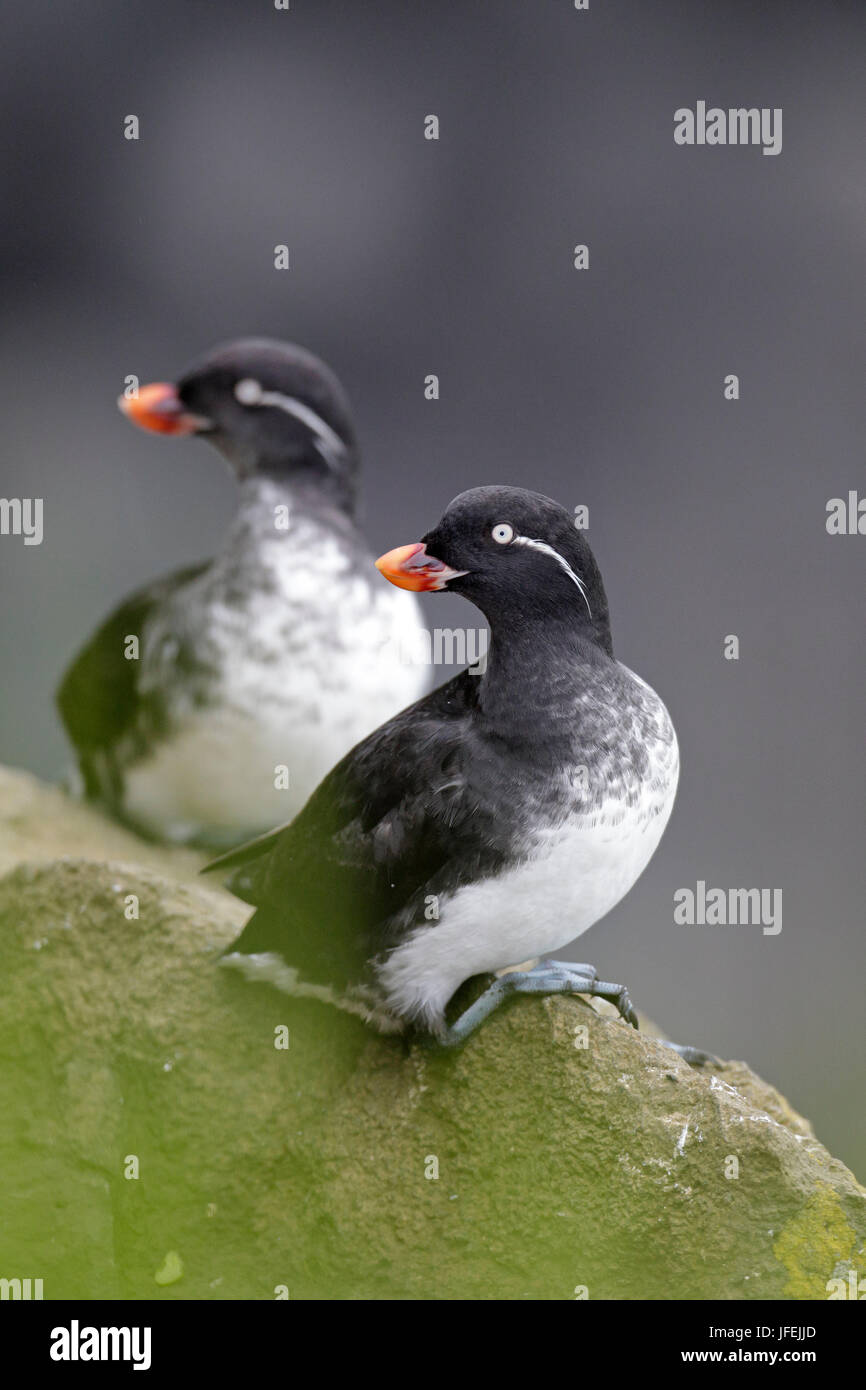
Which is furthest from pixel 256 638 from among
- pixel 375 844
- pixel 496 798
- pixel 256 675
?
pixel 496 798

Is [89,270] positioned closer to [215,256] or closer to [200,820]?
[215,256]

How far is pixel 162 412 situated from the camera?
264cm

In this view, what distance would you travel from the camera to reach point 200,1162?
1.69m

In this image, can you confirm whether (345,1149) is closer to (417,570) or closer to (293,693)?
(417,570)

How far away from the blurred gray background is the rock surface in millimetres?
846

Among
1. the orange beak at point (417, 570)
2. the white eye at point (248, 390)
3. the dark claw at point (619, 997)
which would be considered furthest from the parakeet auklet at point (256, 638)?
the orange beak at point (417, 570)

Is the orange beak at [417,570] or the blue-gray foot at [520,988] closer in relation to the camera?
the orange beak at [417,570]

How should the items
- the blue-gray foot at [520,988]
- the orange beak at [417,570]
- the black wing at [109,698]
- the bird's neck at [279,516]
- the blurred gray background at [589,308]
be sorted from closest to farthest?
the orange beak at [417,570] < the blue-gray foot at [520,988] < the blurred gray background at [589,308] < the bird's neck at [279,516] < the black wing at [109,698]

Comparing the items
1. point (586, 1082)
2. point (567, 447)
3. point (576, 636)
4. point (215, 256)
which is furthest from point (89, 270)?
point (586, 1082)

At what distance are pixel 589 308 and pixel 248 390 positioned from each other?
0.63 m

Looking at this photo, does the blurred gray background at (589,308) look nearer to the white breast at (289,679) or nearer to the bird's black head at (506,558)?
the white breast at (289,679)

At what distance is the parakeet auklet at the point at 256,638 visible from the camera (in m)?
2.48

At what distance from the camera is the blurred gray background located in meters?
2.41

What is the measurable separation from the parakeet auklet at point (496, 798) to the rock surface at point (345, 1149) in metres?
0.10
